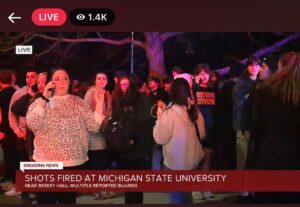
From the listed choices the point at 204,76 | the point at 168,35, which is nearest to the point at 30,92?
the point at 168,35

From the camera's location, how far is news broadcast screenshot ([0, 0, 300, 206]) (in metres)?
2.74

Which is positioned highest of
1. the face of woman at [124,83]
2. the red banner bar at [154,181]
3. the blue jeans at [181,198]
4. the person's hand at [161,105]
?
the face of woman at [124,83]

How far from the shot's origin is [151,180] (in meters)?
2.76

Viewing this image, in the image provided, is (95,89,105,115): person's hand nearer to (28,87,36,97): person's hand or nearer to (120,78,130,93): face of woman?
(120,78,130,93): face of woman

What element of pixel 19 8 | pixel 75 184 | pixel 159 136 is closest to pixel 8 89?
pixel 19 8

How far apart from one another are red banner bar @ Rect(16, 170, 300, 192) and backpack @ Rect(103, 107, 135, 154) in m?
0.16

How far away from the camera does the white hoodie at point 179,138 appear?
2766mm

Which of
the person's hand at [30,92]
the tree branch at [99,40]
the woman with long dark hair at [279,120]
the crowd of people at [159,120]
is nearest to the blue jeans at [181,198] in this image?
the crowd of people at [159,120]

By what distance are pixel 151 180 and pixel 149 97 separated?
1.67ft

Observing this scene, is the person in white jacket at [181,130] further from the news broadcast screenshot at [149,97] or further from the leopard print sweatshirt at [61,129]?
the leopard print sweatshirt at [61,129]

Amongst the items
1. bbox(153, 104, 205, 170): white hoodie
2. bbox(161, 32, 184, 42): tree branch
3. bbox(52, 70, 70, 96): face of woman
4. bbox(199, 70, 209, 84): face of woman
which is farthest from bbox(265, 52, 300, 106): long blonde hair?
bbox(52, 70, 70, 96): face of woman

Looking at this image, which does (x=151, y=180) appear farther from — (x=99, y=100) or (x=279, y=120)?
(x=279, y=120)

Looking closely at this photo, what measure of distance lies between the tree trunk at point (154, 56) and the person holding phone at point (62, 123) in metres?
0.35

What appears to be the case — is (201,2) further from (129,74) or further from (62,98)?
(62,98)
